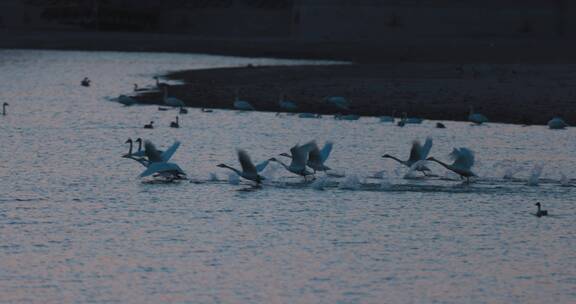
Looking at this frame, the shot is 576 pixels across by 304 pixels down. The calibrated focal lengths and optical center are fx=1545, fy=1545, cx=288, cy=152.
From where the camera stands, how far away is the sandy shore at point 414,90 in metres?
32.6

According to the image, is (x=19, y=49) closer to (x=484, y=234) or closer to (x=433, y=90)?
(x=433, y=90)

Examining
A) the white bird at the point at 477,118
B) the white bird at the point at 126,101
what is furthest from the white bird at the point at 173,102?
the white bird at the point at 477,118

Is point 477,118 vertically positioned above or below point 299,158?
above

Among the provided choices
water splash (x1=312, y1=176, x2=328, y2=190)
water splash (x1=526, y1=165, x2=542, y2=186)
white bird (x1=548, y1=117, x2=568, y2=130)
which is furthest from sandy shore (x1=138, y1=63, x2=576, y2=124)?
water splash (x1=312, y1=176, x2=328, y2=190)

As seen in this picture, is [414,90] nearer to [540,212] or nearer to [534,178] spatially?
[534,178]

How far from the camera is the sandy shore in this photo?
32594 mm

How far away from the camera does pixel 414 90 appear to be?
1406 inches

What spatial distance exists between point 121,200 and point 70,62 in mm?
43106

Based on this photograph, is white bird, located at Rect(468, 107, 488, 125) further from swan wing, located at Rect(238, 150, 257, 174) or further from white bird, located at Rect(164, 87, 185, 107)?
swan wing, located at Rect(238, 150, 257, 174)

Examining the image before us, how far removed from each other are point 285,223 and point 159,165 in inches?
154

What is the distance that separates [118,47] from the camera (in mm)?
68375

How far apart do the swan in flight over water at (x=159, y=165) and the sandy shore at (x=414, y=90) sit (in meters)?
10.4

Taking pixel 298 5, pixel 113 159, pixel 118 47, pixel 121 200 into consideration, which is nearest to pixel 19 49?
pixel 118 47

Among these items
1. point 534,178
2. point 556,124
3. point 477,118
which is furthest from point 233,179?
point 477,118
